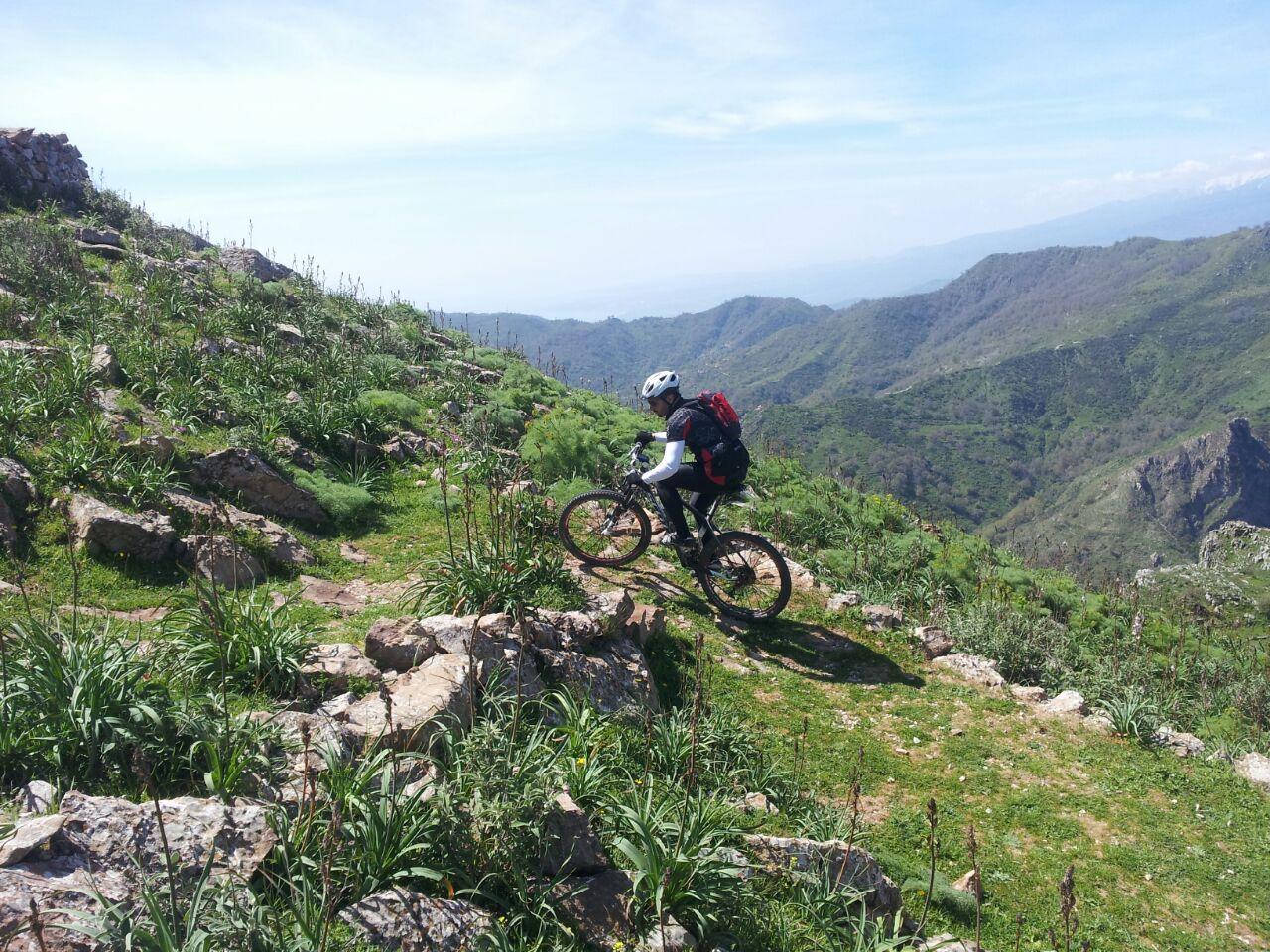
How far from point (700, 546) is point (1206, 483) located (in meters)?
155

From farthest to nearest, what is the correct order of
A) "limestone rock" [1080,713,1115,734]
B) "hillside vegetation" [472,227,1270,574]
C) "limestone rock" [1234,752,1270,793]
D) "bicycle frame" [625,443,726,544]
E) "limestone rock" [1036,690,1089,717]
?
"hillside vegetation" [472,227,1270,574] → "bicycle frame" [625,443,726,544] → "limestone rock" [1036,690,1089,717] → "limestone rock" [1080,713,1115,734] → "limestone rock" [1234,752,1270,793]

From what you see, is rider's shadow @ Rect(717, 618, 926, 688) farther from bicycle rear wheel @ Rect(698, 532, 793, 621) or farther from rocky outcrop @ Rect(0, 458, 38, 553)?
rocky outcrop @ Rect(0, 458, 38, 553)

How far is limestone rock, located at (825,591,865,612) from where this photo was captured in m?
9.64

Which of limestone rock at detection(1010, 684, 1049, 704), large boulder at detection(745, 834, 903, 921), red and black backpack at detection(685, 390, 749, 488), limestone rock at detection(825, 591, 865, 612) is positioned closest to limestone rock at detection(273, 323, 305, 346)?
red and black backpack at detection(685, 390, 749, 488)

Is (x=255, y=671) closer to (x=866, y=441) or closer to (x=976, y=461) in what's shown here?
(x=866, y=441)

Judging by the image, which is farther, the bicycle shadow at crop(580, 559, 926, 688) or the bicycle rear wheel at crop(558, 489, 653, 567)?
the bicycle rear wheel at crop(558, 489, 653, 567)

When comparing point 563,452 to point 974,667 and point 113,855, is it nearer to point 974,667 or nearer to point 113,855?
point 974,667

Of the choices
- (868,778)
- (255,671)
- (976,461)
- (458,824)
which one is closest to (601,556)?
(868,778)

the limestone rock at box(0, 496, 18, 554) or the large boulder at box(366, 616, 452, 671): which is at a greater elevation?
the limestone rock at box(0, 496, 18, 554)

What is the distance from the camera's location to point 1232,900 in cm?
526

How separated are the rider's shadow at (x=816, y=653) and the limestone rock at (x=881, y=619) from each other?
539 mm

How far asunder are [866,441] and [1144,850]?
13652cm

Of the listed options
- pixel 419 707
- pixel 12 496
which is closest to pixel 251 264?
pixel 12 496

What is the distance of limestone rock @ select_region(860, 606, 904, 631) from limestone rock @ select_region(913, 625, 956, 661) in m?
0.30
